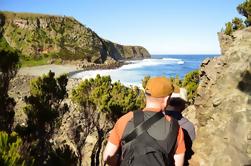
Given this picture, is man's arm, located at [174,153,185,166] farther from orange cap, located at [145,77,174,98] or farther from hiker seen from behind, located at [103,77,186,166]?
orange cap, located at [145,77,174,98]

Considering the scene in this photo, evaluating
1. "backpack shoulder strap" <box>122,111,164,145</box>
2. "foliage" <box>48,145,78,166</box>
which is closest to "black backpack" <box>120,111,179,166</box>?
"backpack shoulder strap" <box>122,111,164,145</box>

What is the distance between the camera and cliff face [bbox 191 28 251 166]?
7266 millimetres

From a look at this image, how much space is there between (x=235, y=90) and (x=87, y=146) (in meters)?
27.4

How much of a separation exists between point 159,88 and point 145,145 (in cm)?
72

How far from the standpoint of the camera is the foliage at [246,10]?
1046 inches

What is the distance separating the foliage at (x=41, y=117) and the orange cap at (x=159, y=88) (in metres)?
14.7

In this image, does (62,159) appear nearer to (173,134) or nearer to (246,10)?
(173,134)

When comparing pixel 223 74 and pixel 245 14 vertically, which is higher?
pixel 245 14

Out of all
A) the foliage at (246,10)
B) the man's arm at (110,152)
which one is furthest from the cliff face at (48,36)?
the man's arm at (110,152)

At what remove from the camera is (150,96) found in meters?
4.71

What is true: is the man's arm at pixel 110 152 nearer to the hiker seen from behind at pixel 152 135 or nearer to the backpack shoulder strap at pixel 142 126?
the hiker seen from behind at pixel 152 135

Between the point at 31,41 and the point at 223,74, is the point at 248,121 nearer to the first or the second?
the point at 223,74

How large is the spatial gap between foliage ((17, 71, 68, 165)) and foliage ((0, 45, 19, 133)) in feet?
3.53

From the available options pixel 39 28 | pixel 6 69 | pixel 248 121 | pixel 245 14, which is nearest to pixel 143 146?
pixel 248 121
